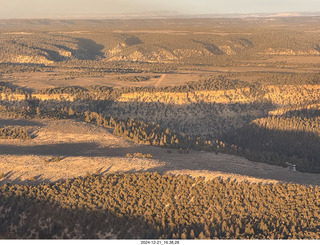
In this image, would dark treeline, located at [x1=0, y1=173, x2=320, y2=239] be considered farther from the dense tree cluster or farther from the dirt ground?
the dense tree cluster

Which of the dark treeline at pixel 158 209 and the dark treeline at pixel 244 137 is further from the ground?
the dark treeline at pixel 158 209

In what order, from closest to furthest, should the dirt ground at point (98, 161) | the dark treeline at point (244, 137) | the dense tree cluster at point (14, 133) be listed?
1. the dirt ground at point (98, 161)
2. the dense tree cluster at point (14, 133)
3. the dark treeline at point (244, 137)

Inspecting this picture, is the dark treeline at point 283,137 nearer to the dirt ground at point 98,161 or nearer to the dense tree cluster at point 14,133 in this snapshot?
the dirt ground at point 98,161

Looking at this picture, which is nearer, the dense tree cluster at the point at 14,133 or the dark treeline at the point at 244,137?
the dense tree cluster at the point at 14,133

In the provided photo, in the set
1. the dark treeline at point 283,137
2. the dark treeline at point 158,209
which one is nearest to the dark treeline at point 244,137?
the dark treeline at point 283,137

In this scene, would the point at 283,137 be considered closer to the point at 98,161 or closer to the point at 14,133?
the point at 98,161

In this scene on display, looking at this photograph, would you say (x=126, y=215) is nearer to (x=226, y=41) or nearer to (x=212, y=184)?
(x=212, y=184)

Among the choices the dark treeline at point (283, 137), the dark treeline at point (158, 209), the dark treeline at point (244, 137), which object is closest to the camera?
the dark treeline at point (158, 209)
